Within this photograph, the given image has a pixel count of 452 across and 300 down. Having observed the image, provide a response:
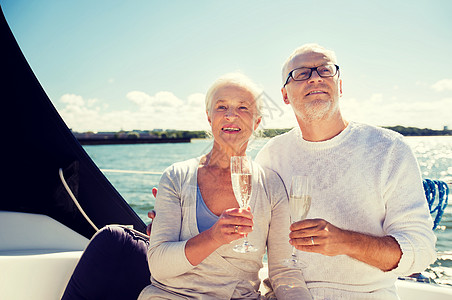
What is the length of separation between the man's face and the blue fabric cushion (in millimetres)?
1242

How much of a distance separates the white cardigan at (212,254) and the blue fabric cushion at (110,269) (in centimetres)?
36

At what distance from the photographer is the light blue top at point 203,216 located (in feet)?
5.34

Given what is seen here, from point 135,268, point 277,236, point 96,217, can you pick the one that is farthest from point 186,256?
point 96,217

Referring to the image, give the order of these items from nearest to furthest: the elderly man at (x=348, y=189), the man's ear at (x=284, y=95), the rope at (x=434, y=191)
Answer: the elderly man at (x=348, y=189) → the man's ear at (x=284, y=95) → the rope at (x=434, y=191)

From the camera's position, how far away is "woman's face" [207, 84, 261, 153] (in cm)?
169

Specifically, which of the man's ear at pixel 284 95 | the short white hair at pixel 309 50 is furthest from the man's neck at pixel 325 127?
the short white hair at pixel 309 50

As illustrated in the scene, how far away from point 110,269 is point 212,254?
2.17 feet

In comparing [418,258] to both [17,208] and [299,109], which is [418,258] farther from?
[17,208]

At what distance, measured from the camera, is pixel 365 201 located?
1.67m

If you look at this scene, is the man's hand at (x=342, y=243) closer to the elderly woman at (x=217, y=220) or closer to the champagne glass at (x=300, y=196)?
the champagne glass at (x=300, y=196)

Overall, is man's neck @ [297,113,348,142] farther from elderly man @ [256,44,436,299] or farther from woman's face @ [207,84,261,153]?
woman's face @ [207,84,261,153]

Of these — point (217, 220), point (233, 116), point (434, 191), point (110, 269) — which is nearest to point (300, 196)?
point (217, 220)

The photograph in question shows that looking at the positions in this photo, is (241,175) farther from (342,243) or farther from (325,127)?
(325,127)

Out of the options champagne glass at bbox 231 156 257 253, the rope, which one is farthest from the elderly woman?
the rope
